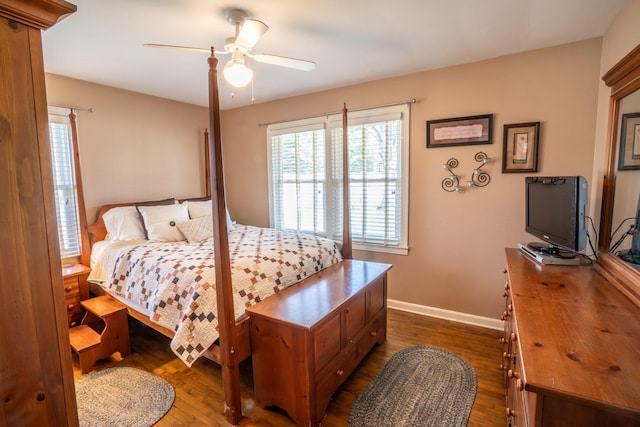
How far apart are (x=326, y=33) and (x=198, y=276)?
1878 millimetres

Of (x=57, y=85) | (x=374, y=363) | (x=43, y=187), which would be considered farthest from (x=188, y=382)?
(x=57, y=85)

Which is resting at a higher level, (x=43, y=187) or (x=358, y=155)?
(x=358, y=155)

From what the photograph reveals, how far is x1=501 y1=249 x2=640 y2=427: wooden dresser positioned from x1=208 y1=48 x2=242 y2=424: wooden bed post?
1.35 meters

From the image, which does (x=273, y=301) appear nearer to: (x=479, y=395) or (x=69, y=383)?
(x=69, y=383)

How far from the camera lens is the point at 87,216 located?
126 inches

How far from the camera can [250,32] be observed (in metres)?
1.77

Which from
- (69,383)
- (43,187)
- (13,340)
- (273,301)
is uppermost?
(43,187)

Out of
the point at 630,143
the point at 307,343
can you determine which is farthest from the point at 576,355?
the point at 630,143

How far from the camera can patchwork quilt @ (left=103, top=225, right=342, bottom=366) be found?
185 centimetres

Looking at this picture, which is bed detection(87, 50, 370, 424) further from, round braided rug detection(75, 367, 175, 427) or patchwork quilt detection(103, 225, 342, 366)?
round braided rug detection(75, 367, 175, 427)

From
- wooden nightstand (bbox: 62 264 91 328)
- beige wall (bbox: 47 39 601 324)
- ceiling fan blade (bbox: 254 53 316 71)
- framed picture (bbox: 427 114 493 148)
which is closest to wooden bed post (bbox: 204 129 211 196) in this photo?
beige wall (bbox: 47 39 601 324)

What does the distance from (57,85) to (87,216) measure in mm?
1276

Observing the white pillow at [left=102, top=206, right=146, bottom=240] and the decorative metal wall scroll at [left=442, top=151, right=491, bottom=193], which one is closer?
the decorative metal wall scroll at [left=442, top=151, right=491, bottom=193]

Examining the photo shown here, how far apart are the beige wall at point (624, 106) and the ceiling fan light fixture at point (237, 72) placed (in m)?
2.15
